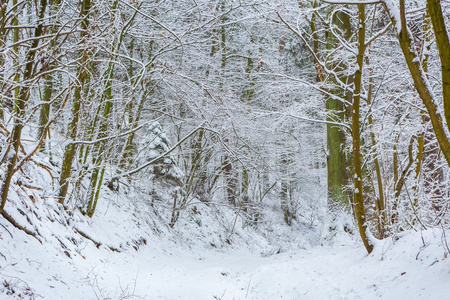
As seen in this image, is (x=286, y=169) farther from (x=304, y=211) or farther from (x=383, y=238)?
(x=383, y=238)

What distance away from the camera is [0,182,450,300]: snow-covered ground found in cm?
362

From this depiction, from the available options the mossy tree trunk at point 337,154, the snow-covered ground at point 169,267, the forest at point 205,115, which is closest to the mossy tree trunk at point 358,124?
the forest at point 205,115

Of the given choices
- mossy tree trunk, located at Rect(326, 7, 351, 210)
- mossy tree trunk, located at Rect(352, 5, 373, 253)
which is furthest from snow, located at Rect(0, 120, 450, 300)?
mossy tree trunk, located at Rect(326, 7, 351, 210)

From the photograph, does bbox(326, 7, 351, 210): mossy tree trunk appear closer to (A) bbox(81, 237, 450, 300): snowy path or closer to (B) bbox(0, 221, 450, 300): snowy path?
(B) bbox(0, 221, 450, 300): snowy path

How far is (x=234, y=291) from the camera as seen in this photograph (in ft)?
19.6

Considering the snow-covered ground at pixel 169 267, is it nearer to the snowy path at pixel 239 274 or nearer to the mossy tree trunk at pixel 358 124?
the snowy path at pixel 239 274

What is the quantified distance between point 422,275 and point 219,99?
5899 mm

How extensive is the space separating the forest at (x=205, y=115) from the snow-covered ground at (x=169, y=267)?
9cm

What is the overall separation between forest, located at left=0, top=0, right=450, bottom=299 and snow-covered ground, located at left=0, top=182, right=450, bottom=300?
0.31ft

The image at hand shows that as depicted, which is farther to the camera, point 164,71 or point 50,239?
point 164,71

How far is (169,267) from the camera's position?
736 cm

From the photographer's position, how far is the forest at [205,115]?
344 centimetres

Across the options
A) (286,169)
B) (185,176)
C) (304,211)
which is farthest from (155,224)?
(304,211)

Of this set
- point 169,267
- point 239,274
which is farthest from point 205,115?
point 239,274
